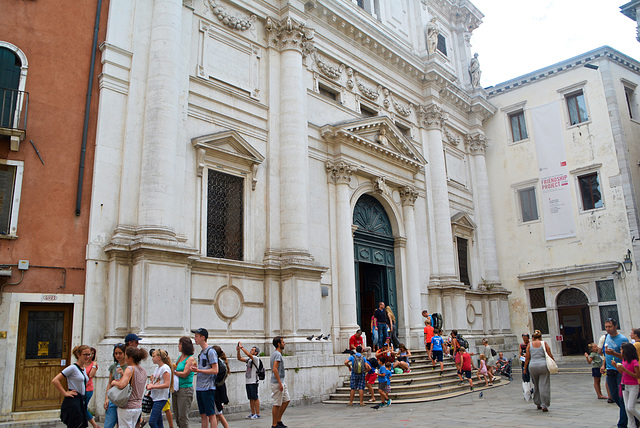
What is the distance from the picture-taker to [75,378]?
7.06 metres

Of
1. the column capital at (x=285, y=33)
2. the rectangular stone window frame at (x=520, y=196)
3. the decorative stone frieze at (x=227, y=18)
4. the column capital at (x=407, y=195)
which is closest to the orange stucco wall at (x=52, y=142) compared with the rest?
the decorative stone frieze at (x=227, y=18)

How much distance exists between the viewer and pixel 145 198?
39.9 ft

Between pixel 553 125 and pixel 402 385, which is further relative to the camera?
pixel 553 125

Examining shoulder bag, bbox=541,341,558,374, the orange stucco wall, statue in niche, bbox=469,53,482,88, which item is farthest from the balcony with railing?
statue in niche, bbox=469,53,482,88

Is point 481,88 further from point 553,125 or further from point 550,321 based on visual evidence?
point 550,321

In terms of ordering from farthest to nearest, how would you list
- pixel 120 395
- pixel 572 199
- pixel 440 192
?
pixel 572 199 → pixel 440 192 → pixel 120 395

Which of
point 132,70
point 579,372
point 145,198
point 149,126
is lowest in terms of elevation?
point 579,372

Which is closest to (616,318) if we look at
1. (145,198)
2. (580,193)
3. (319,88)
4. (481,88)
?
(580,193)

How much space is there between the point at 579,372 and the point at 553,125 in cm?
1094

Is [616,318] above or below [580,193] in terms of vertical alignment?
below

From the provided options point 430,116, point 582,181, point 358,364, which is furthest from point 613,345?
point 582,181

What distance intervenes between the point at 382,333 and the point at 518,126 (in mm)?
15164

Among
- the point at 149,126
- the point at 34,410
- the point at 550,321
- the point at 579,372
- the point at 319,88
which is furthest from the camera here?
the point at 550,321

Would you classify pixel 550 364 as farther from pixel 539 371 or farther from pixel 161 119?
pixel 161 119
